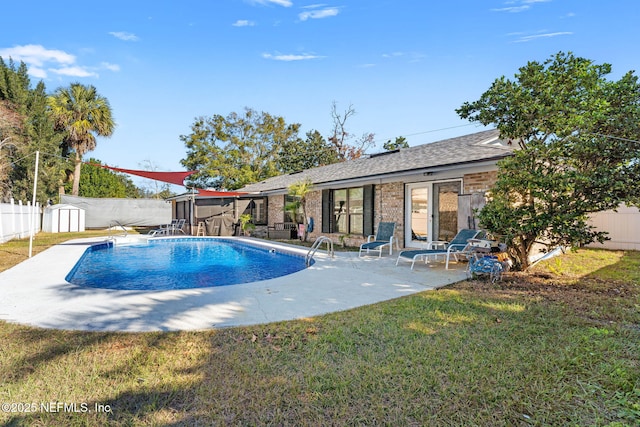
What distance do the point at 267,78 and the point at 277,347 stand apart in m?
18.5

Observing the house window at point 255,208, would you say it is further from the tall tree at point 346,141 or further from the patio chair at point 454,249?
the tall tree at point 346,141

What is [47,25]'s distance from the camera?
11219 mm

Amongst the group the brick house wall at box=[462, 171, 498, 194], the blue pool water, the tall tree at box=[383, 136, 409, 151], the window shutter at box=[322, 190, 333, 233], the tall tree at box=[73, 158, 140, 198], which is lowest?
the blue pool water

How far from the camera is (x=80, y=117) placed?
83.8ft

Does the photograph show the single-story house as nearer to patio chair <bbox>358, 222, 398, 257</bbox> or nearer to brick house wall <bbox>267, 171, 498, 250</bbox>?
brick house wall <bbox>267, 171, 498, 250</bbox>

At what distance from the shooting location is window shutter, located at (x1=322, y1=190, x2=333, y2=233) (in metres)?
14.9

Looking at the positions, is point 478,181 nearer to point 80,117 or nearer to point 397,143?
point 397,143

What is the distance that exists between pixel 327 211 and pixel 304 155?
2070 cm

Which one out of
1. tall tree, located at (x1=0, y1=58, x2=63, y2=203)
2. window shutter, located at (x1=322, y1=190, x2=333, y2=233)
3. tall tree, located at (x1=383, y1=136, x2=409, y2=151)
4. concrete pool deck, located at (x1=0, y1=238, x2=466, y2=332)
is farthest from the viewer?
tall tree, located at (x1=383, y1=136, x2=409, y2=151)

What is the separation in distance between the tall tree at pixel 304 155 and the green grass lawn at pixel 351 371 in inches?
1209

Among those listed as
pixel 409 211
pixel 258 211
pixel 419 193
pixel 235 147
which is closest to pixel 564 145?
pixel 419 193

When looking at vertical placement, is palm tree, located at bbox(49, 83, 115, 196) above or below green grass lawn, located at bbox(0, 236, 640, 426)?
above

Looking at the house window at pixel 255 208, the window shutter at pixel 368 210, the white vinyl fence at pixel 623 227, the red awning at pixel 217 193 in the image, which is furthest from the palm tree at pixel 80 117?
the white vinyl fence at pixel 623 227

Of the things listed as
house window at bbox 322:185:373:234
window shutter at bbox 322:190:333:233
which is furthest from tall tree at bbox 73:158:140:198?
house window at bbox 322:185:373:234
